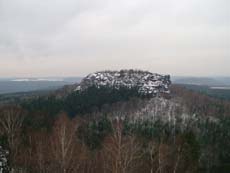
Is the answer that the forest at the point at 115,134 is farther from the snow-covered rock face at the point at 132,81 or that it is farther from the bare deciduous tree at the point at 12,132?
the snow-covered rock face at the point at 132,81

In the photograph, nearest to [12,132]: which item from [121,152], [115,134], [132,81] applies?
[121,152]

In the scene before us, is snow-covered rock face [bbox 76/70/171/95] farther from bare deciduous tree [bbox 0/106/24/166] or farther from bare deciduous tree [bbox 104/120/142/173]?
bare deciduous tree [bbox 104/120/142/173]

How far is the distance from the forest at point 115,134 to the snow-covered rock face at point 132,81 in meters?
6.62

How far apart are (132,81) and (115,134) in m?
137

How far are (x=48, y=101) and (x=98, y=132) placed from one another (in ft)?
99.9

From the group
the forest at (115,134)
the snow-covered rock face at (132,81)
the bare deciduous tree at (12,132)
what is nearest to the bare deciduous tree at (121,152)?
the forest at (115,134)

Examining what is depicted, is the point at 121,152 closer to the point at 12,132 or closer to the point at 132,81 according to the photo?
the point at 12,132

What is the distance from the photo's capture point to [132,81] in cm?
16338

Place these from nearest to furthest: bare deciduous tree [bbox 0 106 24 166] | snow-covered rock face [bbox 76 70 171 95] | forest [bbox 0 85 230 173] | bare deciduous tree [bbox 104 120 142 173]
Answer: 1. bare deciduous tree [bbox 104 120 142 173]
2. forest [bbox 0 85 230 173]
3. bare deciduous tree [bbox 0 106 24 166]
4. snow-covered rock face [bbox 76 70 171 95]

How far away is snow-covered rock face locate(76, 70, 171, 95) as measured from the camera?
154325mm

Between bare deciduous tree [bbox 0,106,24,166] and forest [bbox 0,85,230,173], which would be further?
bare deciduous tree [bbox 0,106,24,166]

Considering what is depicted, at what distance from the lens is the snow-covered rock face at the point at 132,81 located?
506 ft

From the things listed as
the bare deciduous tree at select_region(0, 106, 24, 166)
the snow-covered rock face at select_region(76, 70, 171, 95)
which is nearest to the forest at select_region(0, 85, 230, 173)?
the bare deciduous tree at select_region(0, 106, 24, 166)

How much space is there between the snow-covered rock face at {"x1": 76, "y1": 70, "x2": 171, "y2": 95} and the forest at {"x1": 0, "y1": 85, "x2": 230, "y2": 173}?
6620 millimetres
